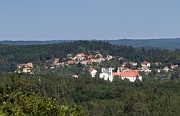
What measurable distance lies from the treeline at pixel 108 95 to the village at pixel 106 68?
1509 inches

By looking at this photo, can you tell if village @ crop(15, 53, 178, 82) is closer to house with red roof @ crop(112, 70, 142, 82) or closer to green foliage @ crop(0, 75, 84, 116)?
house with red roof @ crop(112, 70, 142, 82)

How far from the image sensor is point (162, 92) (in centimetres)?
8225

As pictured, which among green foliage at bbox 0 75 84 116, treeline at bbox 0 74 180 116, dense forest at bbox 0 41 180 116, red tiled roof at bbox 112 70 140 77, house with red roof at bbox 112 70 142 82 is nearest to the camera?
green foliage at bbox 0 75 84 116

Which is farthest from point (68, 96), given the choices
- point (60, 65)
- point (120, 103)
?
point (60, 65)

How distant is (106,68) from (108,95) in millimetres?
71858

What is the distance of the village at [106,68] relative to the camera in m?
143

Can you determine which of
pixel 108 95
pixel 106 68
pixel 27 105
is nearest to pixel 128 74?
pixel 106 68

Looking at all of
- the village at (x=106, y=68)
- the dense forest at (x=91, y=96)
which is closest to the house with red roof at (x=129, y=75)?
the village at (x=106, y=68)

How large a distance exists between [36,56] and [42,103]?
160 m

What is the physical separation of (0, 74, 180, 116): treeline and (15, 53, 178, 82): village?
38.3 m

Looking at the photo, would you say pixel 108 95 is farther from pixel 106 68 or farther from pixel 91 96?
pixel 106 68

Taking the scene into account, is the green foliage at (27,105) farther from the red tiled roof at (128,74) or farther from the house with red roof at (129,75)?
the red tiled roof at (128,74)

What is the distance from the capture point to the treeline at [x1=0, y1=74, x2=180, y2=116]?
7088cm

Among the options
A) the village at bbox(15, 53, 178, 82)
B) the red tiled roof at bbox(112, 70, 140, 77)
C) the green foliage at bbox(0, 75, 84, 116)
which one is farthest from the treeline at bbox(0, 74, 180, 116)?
the red tiled roof at bbox(112, 70, 140, 77)
